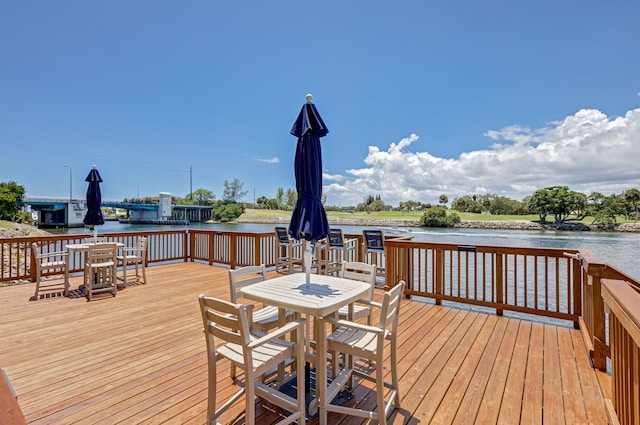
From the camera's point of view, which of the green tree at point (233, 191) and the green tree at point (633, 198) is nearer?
the green tree at point (633, 198)

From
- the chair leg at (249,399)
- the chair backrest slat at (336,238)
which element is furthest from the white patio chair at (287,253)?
the chair leg at (249,399)

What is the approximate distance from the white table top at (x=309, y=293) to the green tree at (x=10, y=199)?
3417 cm

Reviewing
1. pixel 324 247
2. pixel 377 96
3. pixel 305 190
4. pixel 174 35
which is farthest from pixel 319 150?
pixel 377 96

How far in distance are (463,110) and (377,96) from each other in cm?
541

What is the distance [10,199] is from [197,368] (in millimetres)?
34105

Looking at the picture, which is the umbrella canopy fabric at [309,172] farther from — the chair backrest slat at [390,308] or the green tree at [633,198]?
the green tree at [633,198]

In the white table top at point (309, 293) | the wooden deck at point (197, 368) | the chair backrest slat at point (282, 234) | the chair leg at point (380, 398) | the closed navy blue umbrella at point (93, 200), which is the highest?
the closed navy blue umbrella at point (93, 200)

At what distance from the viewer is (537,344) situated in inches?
122

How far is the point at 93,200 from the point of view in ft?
19.3

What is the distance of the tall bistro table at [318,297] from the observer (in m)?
1.84

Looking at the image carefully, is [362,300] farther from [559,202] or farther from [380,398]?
[559,202]

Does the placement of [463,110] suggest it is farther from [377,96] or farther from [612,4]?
[612,4]

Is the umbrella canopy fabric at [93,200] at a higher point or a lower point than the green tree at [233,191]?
lower

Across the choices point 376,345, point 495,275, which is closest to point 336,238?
point 495,275
